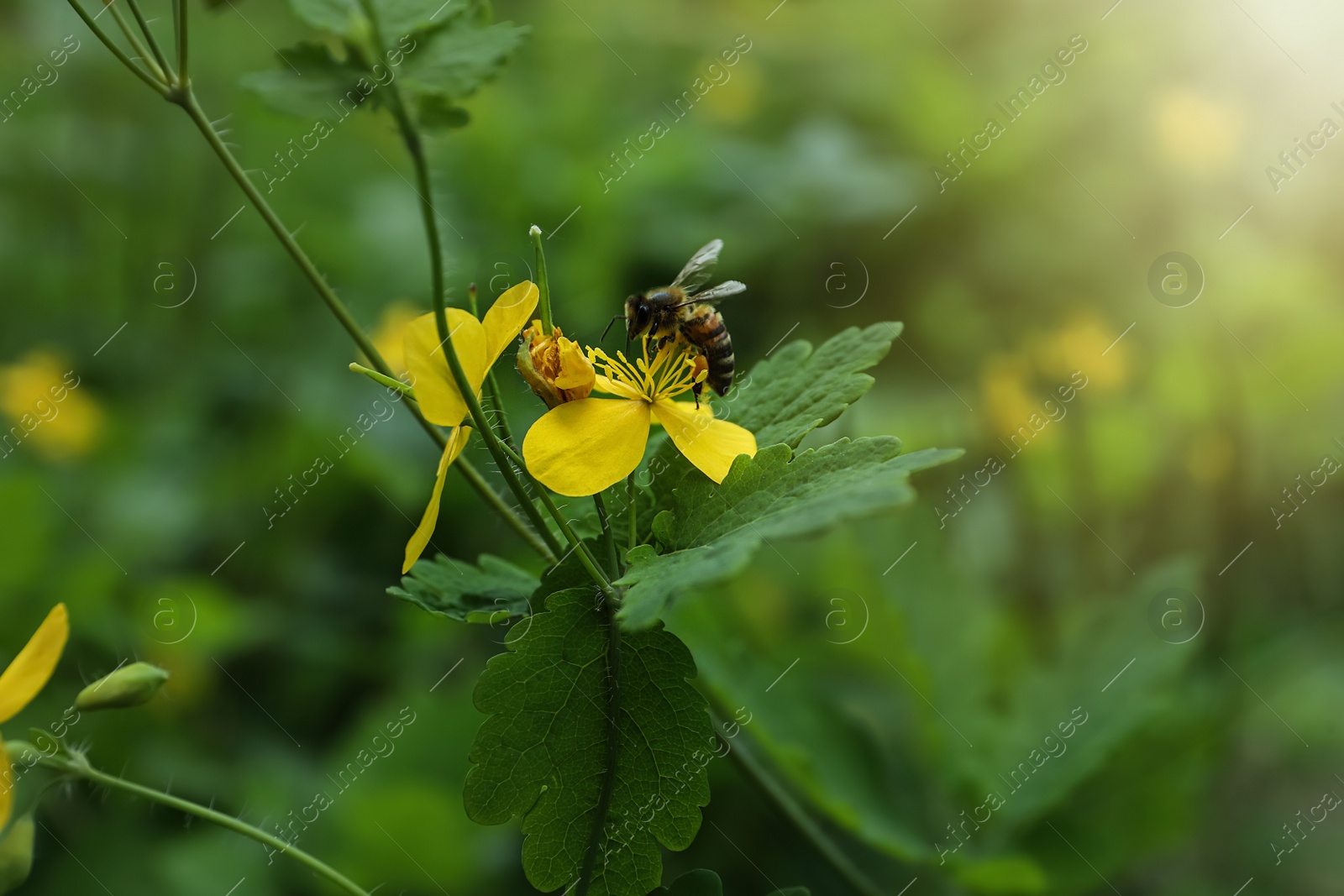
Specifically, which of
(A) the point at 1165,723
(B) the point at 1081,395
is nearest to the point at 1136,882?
(A) the point at 1165,723

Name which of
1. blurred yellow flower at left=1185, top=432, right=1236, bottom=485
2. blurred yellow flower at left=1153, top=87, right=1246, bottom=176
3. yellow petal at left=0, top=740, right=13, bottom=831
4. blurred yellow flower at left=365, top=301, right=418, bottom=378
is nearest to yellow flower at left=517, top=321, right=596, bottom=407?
yellow petal at left=0, top=740, right=13, bottom=831

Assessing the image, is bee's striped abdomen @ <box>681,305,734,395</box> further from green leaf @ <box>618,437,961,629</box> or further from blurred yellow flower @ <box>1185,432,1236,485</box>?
blurred yellow flower @ <box>1185,432,1236,485</box>

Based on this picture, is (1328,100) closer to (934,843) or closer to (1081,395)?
(1081,395)

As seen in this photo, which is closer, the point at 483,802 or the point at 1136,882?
the point at 483,802

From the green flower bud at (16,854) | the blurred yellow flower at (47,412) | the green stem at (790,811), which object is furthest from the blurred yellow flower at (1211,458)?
the blurred yellow flower at (47,412)

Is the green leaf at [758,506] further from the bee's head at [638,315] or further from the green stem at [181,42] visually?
the green stem at [181,42]

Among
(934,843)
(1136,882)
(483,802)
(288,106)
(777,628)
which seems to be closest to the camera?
(483,802)

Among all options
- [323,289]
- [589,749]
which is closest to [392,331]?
[323,289]

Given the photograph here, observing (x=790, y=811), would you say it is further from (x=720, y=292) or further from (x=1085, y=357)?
(x=1085, y=357)
